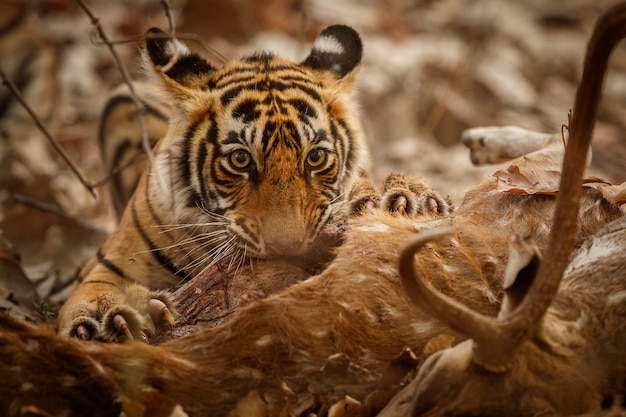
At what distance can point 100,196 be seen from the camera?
5.98 metres

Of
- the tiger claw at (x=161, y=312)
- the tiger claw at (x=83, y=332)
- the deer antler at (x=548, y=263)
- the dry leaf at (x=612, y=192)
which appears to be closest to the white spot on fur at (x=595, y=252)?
the dry leaf at (x=612, y=192)

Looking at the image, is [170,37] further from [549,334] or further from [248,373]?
[549,334]

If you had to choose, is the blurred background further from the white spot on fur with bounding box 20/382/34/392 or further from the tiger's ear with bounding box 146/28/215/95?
the white spot on fur with bounding box 20/382/34/392

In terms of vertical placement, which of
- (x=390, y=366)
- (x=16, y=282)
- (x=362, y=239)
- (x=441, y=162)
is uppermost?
(x=441, y=162)

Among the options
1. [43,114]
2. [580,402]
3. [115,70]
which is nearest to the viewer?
[580,402]

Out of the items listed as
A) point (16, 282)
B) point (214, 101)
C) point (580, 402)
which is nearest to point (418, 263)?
point (580, 402)

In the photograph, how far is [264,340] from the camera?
6.66 ft

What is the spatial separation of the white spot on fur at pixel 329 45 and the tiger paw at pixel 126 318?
5.86 ft

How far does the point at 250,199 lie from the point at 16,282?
133cm

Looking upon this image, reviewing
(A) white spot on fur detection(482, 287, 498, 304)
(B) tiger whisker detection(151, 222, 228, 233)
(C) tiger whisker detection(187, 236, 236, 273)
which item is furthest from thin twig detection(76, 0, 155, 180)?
(A) white spot on fur detection(482, 287, 498, 304)

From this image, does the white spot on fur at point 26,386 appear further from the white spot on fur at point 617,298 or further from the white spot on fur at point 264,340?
the white spot on fur at point 617,298

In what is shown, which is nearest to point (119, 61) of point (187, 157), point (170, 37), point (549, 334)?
point (170, 37)

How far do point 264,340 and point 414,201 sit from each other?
4.57 feet

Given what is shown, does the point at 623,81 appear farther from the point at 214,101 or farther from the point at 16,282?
the point at 16,282
